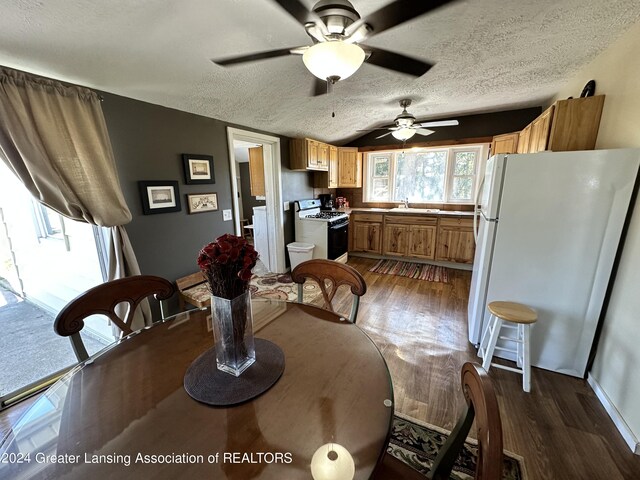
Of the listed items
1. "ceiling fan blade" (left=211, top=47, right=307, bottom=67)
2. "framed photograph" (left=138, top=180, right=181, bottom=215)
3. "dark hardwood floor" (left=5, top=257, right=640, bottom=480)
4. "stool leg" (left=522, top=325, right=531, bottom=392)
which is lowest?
"dark hardwood floor" (left=5, top=257, right=640, bottom=480)

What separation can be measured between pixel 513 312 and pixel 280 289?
2.62 m

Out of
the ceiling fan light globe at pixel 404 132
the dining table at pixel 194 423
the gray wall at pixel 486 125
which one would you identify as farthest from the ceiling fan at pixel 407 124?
the dining table at pixel 194 423

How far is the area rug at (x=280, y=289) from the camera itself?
3387mm

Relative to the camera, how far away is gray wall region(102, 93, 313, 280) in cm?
209

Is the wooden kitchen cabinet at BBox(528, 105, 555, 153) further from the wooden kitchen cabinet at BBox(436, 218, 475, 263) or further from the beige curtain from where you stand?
the beige curtain

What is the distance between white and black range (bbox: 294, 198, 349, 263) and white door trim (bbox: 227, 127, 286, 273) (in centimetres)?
37

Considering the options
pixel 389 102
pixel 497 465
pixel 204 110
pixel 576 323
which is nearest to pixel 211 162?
pixel 204 110

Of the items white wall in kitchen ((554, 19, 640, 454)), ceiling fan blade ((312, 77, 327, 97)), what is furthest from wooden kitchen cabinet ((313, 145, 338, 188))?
white wall in kitchen ((554, 19, 640, 454))

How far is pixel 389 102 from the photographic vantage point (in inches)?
129

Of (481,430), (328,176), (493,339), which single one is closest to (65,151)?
(481,430)

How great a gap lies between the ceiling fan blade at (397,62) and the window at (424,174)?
3.44m

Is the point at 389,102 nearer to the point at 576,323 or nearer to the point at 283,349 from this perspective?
the point at 576,323

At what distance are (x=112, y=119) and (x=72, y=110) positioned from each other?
0.29 m

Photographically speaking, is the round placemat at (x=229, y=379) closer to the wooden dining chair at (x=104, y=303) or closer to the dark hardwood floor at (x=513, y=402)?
the wooden dining chair at (x=104, y=303)
